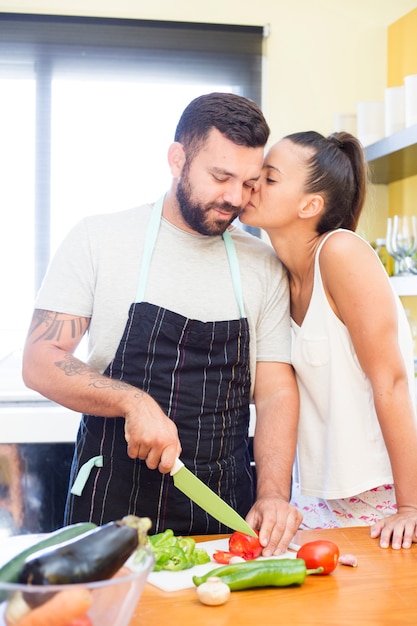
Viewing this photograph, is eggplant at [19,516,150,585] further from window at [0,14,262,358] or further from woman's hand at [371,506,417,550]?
window at [0,14,262,358]

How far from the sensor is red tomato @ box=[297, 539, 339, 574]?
46.9 inches

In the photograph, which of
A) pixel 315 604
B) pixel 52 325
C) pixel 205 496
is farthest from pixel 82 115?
pixel 315 604

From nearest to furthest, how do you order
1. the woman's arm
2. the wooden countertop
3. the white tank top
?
the wooden countertop, the woman's arm, the white tank top

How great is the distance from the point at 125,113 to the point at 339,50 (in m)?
0.90

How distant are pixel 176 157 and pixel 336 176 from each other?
1.18ft

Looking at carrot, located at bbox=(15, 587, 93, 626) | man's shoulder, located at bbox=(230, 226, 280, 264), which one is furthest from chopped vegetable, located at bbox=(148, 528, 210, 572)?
man's shoulder, located at bbox=(230, 226, 280, 264)

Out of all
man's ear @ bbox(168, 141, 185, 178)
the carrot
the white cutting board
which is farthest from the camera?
man's ear @ bbox(168, 141, 185, 178)

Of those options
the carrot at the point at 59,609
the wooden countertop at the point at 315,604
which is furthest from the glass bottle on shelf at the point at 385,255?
the carrot at the point at 59,609

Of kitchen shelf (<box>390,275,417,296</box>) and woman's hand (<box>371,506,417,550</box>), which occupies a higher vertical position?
kitchen shelf (<box>390,275,417,296</box>)

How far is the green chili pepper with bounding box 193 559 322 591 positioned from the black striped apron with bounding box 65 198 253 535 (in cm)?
49

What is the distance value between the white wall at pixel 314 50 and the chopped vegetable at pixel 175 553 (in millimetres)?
2169

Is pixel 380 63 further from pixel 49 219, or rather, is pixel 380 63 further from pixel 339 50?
pixel 49 219

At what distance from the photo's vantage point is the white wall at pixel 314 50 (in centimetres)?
311

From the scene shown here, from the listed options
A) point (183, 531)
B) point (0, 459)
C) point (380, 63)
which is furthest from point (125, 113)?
point (183, 531)
